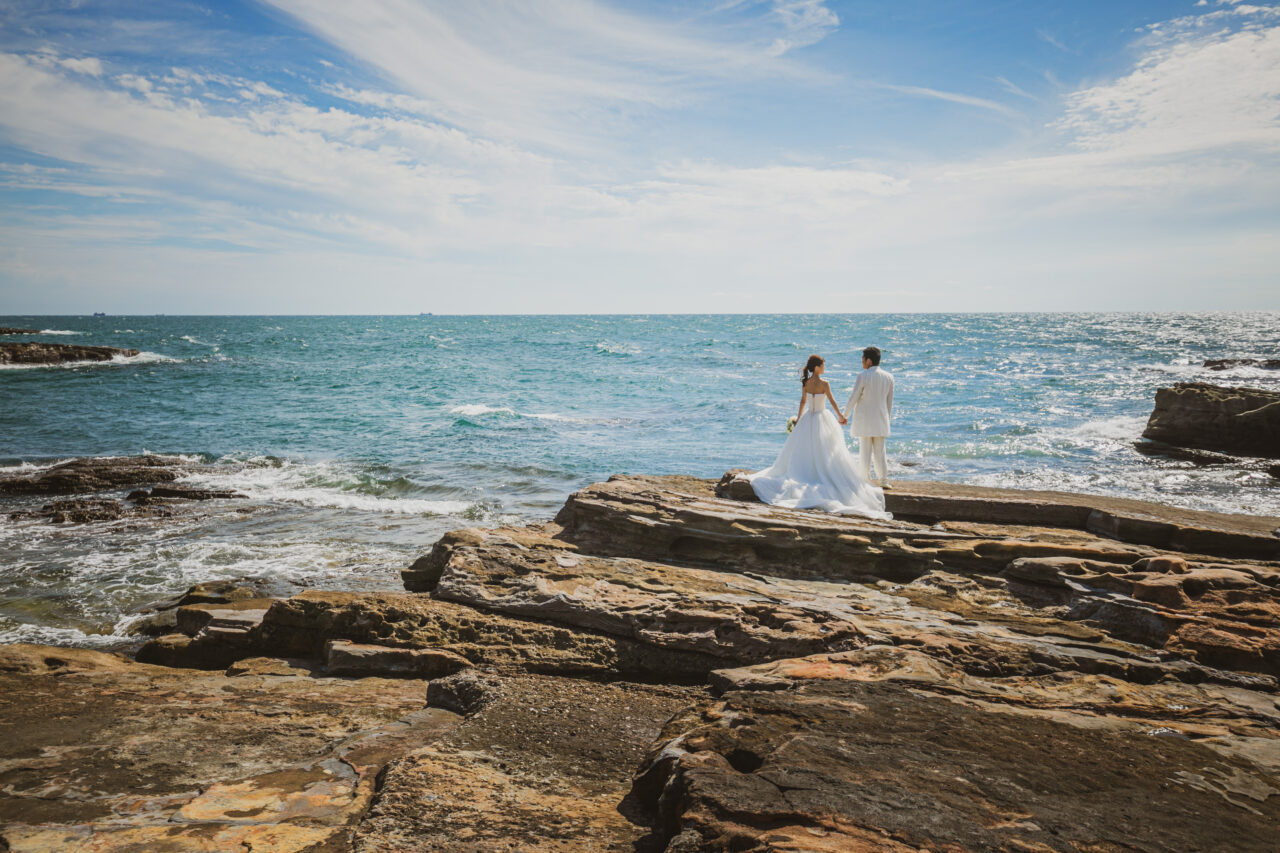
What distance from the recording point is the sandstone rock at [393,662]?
5.63 meters

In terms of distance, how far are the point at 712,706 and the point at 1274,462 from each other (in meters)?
21.0

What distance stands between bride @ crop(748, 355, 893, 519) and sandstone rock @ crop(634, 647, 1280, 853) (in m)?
4.23

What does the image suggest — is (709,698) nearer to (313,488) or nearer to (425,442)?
(313,488)

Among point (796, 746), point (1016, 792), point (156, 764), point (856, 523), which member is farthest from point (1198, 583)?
point (156, 764)

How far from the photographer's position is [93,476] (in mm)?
15789

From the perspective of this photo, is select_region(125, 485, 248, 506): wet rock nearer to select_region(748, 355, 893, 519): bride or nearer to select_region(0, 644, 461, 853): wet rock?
select_region(0, 644, 461, 853): wet rock

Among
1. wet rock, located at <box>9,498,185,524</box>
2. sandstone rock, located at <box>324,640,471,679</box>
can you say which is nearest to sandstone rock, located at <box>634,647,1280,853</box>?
sandstone rock, located at <box>324,640,471,679</box>

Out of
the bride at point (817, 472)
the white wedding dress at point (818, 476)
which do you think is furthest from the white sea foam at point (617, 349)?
the white wedding dress at point (818, 476)

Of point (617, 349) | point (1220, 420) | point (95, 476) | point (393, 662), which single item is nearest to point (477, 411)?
point (95, 476)

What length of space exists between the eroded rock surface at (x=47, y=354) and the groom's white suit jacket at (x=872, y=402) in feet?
182

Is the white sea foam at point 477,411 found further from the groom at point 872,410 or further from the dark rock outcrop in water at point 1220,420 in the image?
the dark rock outcrop in water at point 1220,420

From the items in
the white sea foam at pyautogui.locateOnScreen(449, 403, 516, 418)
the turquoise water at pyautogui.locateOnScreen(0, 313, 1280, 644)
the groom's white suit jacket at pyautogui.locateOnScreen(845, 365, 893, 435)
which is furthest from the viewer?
the white sea foam at pyautogui.locateOnScreen(449, 403, 516, 418)

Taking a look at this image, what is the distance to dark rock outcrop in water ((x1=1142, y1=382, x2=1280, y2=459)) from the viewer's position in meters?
18.0

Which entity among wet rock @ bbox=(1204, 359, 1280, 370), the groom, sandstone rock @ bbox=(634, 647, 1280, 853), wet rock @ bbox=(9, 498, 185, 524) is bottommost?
wet rock @ bbox=(9, 498, 185, 524)
